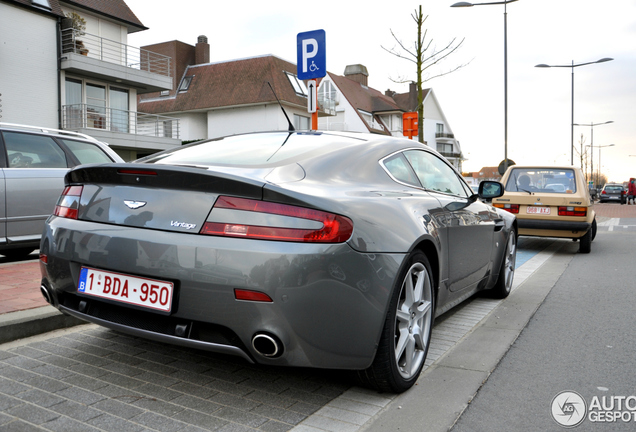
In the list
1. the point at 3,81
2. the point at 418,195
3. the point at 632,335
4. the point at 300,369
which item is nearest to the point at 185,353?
the point at 300,369

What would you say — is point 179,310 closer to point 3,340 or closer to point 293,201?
point 293,201

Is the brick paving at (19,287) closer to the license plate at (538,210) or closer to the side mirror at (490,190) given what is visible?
the side mirror at (490,190)

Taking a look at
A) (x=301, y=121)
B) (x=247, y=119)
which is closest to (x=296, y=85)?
(x=301, y=121)

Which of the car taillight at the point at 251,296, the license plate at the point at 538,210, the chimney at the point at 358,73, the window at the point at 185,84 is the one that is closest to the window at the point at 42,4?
the window at the point at 185,84

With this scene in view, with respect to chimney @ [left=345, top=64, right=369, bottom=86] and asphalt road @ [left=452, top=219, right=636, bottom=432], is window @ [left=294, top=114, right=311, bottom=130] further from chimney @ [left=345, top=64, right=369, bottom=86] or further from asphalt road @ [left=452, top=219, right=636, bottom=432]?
asphalt road @ [left=452, top=219, right=636, bottom=432]

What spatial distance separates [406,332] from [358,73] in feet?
191

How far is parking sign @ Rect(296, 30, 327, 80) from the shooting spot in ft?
25.8

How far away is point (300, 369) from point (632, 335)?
267 cm

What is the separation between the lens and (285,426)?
265cm

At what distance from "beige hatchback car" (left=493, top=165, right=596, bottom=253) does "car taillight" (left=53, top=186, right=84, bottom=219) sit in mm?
8708

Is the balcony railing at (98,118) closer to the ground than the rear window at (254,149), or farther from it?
farther from it

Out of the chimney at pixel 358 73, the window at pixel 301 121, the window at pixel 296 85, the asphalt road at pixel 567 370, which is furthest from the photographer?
the chimney at pixel 358 73

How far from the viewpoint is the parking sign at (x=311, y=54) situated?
7871 millimetres

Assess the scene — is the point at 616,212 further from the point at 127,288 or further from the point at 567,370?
the point at 127,288
